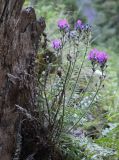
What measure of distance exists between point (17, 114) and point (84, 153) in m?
0.51

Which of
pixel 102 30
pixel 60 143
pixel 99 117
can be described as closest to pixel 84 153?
pixel 60 143

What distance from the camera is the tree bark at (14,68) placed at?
2.26m

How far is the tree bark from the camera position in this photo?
7.42 ft

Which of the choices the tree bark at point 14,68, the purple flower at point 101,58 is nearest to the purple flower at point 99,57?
the purple flower at point 101,58

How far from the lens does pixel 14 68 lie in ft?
7.63

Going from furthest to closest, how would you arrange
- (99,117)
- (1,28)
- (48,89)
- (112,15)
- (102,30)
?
(112,15) < (102,30) < (99,117) < (48,89) < (1,28)

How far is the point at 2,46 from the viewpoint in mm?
2262

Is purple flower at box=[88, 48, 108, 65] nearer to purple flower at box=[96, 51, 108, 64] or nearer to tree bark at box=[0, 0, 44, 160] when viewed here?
purple flower at box=[96, 51, 108, 64]

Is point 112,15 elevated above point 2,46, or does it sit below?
above

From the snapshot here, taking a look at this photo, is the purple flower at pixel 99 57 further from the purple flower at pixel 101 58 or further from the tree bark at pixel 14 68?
the tree bark at pixel 14 68

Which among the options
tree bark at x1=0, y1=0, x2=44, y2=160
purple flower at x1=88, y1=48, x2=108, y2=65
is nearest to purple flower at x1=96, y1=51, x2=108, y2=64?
purple flower at x1=88, y1=48, x2=108, y2=65

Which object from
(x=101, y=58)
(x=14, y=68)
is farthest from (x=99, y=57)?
(x=14, y=68)

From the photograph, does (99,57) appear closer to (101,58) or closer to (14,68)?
(101,58)

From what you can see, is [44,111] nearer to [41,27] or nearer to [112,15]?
[41,27]
